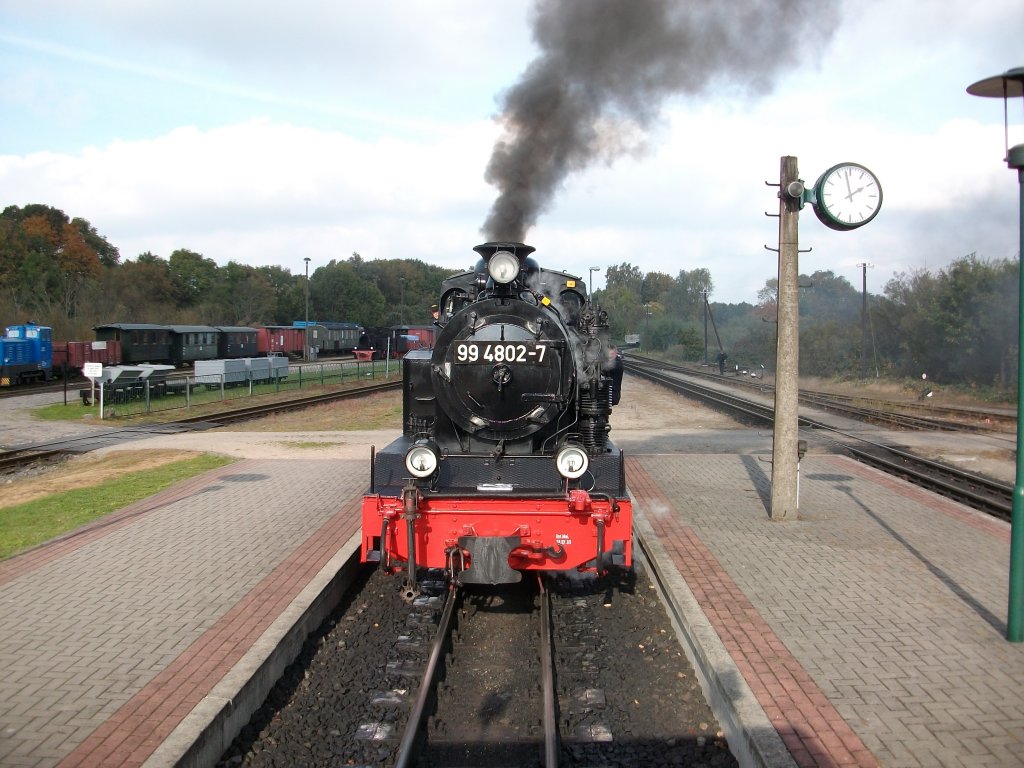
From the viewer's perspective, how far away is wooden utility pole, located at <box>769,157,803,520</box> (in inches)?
343

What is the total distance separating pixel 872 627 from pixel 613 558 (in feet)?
6.21

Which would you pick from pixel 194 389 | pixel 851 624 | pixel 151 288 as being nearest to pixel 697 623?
pixel 851 624

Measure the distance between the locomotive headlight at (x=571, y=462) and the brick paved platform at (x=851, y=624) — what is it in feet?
4.42

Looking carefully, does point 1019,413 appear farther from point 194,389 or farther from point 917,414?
point 194,389

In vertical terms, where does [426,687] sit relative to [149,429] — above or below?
below

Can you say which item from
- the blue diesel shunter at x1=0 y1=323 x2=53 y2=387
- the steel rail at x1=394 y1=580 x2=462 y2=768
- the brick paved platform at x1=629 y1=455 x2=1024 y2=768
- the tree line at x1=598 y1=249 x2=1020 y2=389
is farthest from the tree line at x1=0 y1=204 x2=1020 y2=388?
the blue diesel shunter at x1=0 y1=323 x2=53 y2=387

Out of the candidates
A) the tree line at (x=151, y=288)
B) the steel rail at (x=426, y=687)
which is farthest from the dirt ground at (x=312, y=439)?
the tree line at (x=151, y=288)

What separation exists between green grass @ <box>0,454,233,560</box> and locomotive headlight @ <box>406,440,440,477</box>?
446 cm

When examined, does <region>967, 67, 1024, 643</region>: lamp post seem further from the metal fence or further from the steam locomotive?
the metal fence

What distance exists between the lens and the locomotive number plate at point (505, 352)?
20.2ft

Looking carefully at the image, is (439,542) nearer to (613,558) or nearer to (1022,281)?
(613,558)

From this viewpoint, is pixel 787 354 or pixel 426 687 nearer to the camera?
pixel 426 687

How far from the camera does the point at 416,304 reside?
79.6 metres

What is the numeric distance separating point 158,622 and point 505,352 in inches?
128
